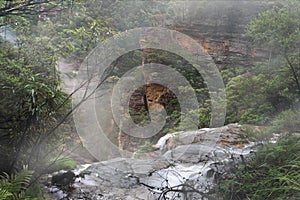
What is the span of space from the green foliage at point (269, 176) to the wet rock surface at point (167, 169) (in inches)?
18.1

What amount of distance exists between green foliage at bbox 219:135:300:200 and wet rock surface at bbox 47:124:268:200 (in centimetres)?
46

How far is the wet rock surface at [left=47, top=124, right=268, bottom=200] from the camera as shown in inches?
129

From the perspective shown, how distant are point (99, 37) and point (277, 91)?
11.5 feet

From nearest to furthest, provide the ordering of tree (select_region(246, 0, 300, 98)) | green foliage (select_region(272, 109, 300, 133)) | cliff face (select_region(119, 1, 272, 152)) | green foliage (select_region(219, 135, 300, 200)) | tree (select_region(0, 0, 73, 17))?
1. green foliage (select_region(219, 135, 300, 200))
2. tree (select_region(0, 0, 73, 17))
3. green foliage (select_region(272, 109, 300, 133))
4. tree (select_region(246, 0, 300, 98))
5. cliff face (select_region(119, 1, 272, 152))

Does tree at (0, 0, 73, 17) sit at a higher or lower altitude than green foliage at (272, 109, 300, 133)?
higher

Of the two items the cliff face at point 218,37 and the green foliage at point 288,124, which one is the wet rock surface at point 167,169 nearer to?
the green foliage at point 288,124

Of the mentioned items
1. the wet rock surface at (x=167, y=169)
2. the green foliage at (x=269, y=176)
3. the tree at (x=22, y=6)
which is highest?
the tree at (x=22, y=6)

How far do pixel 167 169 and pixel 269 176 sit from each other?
1.78m

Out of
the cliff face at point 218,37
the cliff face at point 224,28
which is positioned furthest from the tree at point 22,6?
the cliff face at point 224,28

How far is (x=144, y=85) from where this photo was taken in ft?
24.6

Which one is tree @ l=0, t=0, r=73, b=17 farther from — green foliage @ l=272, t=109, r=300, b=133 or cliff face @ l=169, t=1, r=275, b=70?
cliff face @ l=169, t=1, r=275, b=70

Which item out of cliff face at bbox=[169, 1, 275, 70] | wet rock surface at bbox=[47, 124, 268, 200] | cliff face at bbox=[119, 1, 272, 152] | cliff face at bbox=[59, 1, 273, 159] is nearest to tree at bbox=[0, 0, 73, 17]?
wet rock surface at bbox=[47, 124, 268, 200]

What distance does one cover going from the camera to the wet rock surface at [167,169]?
3.27m

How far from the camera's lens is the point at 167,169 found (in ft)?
12.7
